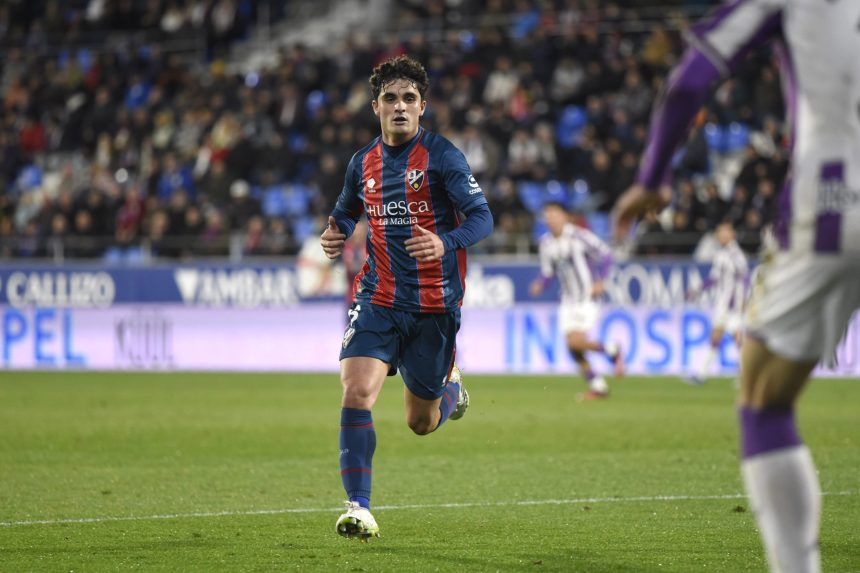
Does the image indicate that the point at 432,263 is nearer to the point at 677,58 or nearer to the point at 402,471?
the point at 402,471

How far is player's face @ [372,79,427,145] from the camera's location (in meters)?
6.79

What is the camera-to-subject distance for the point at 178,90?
2781cm

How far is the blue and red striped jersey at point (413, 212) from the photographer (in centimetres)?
681

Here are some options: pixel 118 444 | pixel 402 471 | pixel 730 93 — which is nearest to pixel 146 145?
pixel 730 93

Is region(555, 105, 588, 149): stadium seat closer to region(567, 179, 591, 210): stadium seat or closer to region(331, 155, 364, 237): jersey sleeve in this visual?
region(567, 179, 591, 210): stadium seat

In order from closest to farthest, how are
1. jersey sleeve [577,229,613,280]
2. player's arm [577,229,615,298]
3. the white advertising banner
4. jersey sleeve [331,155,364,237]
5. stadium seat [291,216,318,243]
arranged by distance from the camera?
1. jersey sleeve [331,155,364,237]
2. player's arm [577,229,615,298]
3. jersey sleeve [577,229,613,280]
4. the white advertising banner
5. stadium seat [291,216,318,243]

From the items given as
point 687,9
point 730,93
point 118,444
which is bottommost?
point 118,444

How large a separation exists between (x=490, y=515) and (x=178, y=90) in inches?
854

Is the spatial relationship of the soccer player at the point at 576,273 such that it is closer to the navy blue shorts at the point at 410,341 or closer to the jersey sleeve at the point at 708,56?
the navy blue shorts at the point at 410,341

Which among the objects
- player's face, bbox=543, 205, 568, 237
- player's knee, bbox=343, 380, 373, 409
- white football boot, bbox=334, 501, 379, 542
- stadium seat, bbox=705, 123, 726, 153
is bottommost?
white football boot, bbox=334, 501, 379, 542

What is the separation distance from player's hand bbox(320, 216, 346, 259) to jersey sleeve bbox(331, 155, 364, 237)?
0.16 meters

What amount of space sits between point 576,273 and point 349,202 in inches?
416

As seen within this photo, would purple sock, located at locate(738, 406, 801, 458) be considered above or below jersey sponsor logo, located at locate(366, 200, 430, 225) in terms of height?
below

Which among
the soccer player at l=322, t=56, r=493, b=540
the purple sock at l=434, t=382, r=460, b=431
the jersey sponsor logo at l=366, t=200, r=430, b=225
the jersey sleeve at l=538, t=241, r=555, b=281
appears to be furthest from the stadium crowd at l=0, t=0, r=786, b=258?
the jersey sponsor logo at l=366, t=200, r=430, b=225
